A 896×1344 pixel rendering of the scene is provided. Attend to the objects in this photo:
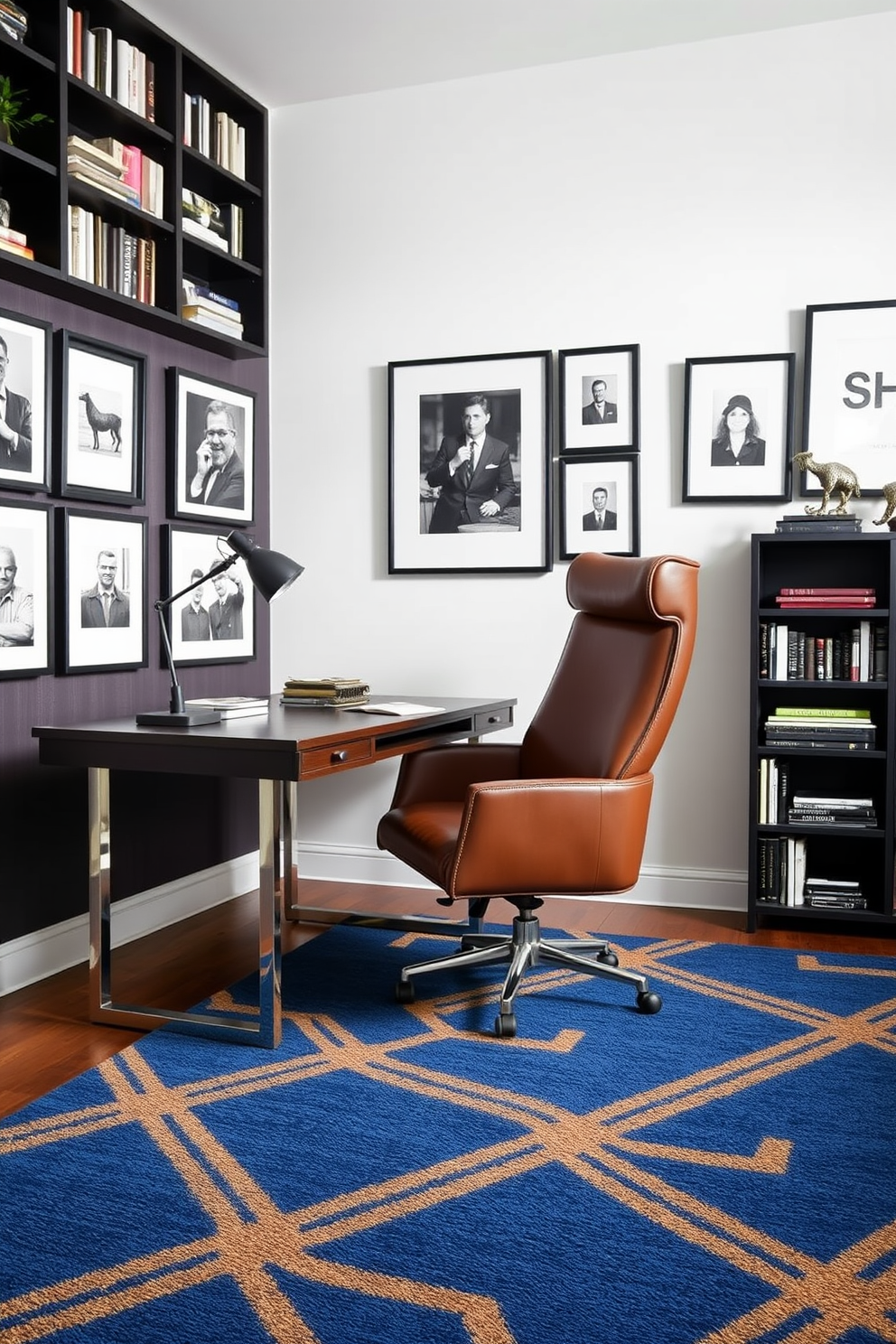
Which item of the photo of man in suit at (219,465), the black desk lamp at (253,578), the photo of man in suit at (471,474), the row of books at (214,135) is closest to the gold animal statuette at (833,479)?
the photo of man in suit at (471,474)

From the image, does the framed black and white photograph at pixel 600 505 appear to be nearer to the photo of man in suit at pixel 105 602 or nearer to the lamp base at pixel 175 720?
the photo of man in suit at pixel 105 602

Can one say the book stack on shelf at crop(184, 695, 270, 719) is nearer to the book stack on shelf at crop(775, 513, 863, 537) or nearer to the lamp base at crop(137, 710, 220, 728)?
the lamp base at crop(137, 710, 220, 728)

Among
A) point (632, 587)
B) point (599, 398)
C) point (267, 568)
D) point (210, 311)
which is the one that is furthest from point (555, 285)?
point (267, 568)

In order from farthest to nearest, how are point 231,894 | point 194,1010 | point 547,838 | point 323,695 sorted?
point 231,894 < point 323,695 < point 194,1010 < point 547,838

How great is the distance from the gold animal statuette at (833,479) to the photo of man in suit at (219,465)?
1954mm

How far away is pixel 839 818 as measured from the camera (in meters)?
3.52

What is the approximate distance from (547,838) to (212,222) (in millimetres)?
2554

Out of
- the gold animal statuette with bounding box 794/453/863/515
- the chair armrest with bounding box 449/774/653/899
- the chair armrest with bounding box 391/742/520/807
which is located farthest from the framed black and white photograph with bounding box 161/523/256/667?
the gold animal statuette with bounding box 794/453/863/515

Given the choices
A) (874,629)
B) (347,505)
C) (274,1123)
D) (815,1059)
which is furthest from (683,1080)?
(347,505)

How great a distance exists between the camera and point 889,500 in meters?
3.49

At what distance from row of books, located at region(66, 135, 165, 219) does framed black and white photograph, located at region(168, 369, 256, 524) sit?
1.75 ft

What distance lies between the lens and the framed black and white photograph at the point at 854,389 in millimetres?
3629

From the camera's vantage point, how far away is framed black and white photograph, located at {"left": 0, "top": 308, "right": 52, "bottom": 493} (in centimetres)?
297

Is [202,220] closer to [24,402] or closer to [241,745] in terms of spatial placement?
[24,402]
